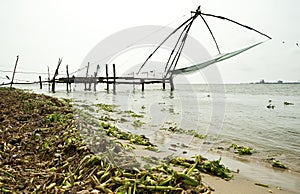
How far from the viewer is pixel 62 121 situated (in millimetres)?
5398

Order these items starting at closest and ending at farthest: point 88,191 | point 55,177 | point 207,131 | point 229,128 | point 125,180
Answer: point 88,191, point 125,180, point 55,177, point 207,131, point 229,128

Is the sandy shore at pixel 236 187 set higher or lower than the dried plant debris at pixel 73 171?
lower

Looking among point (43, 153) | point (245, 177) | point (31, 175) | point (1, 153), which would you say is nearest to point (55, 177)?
point (31, 175)

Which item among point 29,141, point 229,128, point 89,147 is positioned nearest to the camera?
point 89,147

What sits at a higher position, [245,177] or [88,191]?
[88,191]

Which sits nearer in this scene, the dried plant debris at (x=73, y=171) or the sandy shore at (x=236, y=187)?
the dried plant debris at (x=73, y=171)

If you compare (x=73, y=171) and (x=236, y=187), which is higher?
(x=73, y=171)

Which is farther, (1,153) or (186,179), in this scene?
(1,153)

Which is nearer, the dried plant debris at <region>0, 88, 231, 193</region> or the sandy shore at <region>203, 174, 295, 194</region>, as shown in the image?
the dried plant debris at <region>0, 88, 231, 193</region>

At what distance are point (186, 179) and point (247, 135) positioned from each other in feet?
18.7

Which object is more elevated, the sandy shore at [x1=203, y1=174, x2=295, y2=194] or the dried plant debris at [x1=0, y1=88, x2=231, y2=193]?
the dried plant debris at [x1=0, y1=88, x2=231, y2=193]

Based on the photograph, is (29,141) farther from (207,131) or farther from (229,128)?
(229,128)

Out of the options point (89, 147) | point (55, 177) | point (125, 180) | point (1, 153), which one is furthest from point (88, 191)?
point (1, 153)

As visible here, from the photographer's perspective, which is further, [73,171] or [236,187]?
[236,187]
